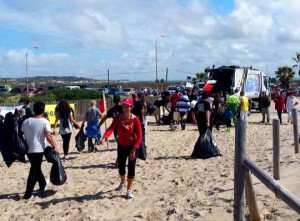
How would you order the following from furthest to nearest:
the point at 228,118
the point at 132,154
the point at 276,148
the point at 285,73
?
the point at 285,73, the point at 228,118, the point at 276,148, the point at 132,154

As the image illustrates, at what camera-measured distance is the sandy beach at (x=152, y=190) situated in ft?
22.7

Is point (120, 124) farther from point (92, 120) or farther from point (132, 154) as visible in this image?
point (92, 120)

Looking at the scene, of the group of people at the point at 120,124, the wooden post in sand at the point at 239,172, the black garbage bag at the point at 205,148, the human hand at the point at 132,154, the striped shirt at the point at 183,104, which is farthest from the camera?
the striped shirt at the point at 183,104

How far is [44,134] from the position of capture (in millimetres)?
8086

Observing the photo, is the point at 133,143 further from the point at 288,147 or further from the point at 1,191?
the point at 288,147

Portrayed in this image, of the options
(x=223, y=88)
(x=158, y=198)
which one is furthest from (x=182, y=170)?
(x=223, y=88)

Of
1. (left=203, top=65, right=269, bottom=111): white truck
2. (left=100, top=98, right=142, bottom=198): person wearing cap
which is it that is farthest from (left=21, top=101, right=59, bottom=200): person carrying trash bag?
(left=203, top=65, right=269, bottom=111): white truck

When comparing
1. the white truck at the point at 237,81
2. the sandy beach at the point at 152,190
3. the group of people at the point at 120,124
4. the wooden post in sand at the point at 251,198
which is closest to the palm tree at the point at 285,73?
the white truck at the point at 237,81

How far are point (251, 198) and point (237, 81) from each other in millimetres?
22315

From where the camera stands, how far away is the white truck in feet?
89.4

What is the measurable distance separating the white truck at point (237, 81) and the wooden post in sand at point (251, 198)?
2112 centimetres

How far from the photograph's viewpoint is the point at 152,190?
8609 millimetres

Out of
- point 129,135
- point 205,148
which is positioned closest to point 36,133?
point 129,135

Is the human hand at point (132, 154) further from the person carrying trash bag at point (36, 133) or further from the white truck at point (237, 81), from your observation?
the white truck at point (237, 81)
